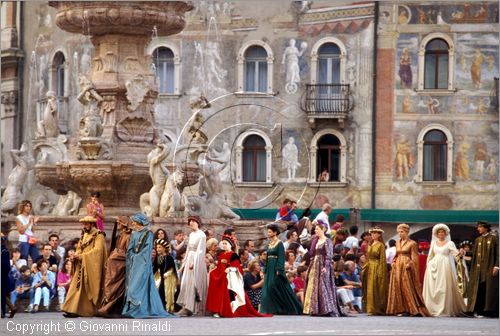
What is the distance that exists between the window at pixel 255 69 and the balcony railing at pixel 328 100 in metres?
1.52

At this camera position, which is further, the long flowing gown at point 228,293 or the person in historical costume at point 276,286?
the person in historical costume at point 276,286

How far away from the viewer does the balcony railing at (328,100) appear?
53.1 metres

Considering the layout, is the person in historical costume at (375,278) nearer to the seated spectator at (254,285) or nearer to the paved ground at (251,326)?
the paved ground at (251,326)

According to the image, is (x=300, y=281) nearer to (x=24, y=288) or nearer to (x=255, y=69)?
(x=24, y=288)

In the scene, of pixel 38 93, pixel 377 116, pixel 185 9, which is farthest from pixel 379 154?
pixel 185 9

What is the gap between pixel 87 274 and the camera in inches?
985

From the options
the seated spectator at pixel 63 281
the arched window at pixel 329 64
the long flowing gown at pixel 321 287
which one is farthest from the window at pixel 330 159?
the long flowing gown at pixel 321 287

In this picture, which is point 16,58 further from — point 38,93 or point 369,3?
point 369,3

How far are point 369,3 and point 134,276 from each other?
95.9 ft

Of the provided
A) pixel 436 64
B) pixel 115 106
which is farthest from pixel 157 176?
pixel 436 64

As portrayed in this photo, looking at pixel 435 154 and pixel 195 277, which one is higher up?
pixel 435 154

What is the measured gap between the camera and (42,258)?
27688 mm

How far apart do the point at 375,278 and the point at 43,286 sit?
472cm

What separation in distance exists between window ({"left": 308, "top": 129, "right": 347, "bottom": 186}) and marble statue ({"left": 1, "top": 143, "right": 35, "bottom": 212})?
1902 cm
